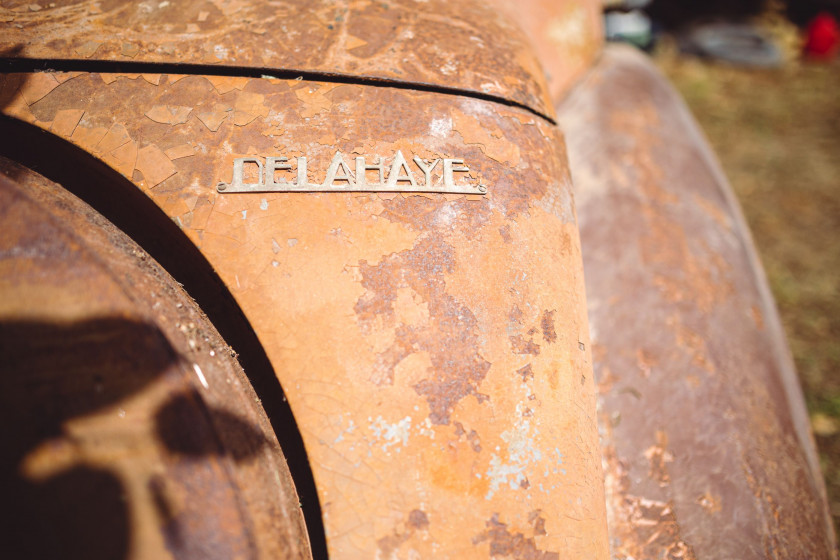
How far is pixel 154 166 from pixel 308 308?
1.18ft

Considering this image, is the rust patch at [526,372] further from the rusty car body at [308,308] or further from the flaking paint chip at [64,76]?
the flaking paint chip at [64,76]

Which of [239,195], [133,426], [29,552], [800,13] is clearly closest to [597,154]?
[239,195]

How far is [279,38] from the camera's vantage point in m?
0.92

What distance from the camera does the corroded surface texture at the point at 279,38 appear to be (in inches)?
35.0

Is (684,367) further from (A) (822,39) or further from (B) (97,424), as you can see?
(A) (822,39)

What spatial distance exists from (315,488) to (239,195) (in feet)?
1.60

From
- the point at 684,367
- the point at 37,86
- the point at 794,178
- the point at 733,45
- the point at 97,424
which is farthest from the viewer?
the point at 733,45

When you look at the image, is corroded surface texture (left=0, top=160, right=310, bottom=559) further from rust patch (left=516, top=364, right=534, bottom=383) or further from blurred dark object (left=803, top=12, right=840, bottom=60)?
blurred dark object (left=803, top=12, right=840, bottom=60)

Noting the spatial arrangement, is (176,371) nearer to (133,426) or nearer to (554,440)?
(133,426)

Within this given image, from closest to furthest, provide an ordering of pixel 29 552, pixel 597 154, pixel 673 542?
pixel 29 552 < pixel 673 542 < pixel 597 154

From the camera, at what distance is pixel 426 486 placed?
761 mm

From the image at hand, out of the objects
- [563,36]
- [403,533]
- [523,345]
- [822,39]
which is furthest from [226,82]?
[822,39]

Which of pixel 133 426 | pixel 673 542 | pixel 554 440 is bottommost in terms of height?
pixel 673 542

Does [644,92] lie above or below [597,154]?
above
